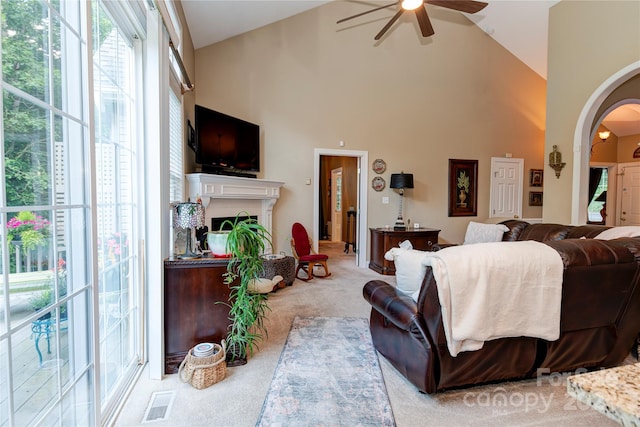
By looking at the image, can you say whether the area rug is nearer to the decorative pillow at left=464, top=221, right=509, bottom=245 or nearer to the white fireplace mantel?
the white fireplace mantel

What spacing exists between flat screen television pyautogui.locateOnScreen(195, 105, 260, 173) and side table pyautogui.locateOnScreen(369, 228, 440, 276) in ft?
7.66

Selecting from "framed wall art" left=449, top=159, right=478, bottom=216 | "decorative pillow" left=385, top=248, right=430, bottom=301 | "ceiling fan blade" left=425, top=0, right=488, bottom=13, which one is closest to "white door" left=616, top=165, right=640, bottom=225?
"framed wall art" left=449, top=159, right=478, bottom=216

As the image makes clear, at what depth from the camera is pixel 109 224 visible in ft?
5.88

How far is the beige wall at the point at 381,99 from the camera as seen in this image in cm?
510

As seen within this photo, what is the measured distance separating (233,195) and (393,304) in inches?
116

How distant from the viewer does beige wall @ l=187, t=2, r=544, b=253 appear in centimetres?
510

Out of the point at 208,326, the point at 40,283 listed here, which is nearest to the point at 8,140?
the point at 40,283

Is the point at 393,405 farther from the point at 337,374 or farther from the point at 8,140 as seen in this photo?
the point at 8,140

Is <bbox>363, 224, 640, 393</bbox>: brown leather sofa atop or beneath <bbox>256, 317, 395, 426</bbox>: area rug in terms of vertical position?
atop

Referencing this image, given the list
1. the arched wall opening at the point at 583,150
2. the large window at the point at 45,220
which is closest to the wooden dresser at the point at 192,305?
the large window at the point at 45,220

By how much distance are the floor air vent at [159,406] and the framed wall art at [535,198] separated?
286 inches

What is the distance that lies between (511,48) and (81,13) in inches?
285

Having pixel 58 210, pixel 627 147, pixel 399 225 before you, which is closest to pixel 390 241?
pixel 399 225

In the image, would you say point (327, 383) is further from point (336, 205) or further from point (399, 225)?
point (336, 205)
